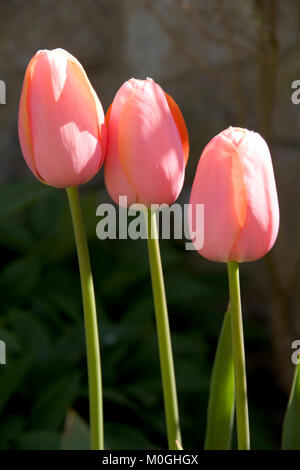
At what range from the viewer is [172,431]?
548 mm

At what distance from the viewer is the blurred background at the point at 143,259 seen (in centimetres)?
137

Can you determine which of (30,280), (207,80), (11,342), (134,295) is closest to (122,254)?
(134,295)

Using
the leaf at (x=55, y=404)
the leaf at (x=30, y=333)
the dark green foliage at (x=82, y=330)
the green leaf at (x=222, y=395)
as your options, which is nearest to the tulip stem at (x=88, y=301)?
the green leaf at (x=222, y=395)

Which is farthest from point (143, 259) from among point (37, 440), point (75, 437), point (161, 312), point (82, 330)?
point (161, 312)

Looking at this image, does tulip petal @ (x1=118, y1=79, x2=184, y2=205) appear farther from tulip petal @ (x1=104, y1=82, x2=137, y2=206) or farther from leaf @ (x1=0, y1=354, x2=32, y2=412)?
leaf @ (x1=0, y1=354, x2=32, y2=412)

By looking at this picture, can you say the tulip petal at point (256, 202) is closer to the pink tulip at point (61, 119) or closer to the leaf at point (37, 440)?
the pink tulip at point (61, 119)

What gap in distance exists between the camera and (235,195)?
0.47 metres

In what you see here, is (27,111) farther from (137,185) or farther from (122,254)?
(122,254)

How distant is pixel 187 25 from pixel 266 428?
40.0 inches

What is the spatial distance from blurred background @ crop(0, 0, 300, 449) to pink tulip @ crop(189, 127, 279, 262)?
778 millimetres

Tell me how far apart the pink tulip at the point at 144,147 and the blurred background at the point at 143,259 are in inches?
30.3

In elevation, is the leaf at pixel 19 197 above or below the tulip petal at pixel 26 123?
above

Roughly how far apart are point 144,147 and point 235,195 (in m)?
0.07

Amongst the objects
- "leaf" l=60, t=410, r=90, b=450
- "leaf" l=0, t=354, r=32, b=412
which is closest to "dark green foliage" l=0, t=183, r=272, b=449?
"leaf" l=0, t=354, r=32, b=412
